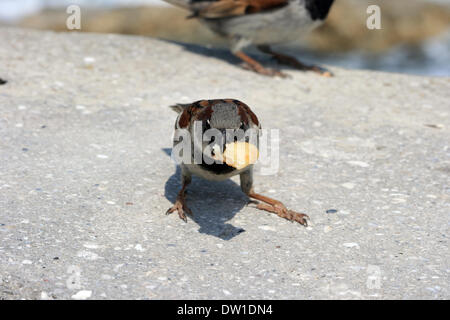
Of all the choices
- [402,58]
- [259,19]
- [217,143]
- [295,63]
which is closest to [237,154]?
[217,143]

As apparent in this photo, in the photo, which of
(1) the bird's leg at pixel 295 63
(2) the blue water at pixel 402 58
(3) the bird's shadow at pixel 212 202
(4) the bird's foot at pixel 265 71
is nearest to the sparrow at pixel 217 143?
(3) the bird's shadow at pixel 212 202

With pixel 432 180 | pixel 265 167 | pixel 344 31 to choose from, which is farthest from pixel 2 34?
pixel 344 31

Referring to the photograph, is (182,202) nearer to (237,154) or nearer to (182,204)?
(182,204)

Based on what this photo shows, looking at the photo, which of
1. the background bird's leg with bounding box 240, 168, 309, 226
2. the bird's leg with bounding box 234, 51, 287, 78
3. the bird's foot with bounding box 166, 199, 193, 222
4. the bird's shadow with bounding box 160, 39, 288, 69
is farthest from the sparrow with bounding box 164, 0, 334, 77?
the bird's foot with bounding box 166, 199, 193, 222

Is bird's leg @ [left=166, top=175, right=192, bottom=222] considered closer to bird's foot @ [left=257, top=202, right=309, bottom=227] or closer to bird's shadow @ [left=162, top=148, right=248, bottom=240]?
bird's shadow @ [left=162, top=148, right=248, bottom=240]

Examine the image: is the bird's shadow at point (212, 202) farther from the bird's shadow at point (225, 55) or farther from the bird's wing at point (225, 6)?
the bird's shadow at point (225, 55)

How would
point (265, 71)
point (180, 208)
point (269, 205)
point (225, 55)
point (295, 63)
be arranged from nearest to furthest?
point (180, 208), point (269, 205), point (265, 71), point (295, 63), point (225, 55)
